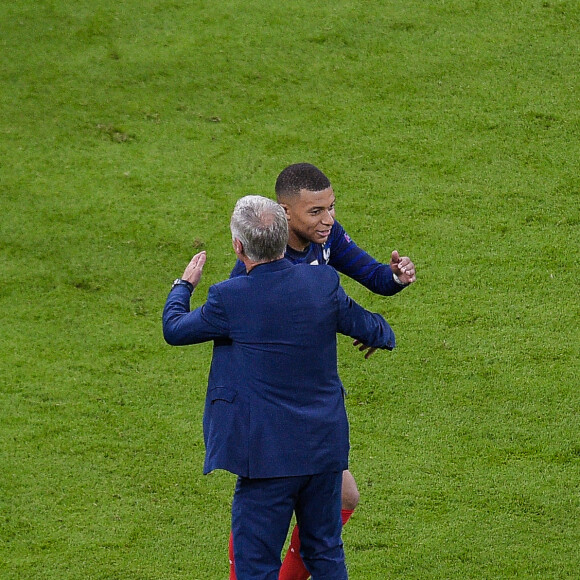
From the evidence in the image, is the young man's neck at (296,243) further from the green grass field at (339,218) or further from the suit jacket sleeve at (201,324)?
the green grass field at (339,218)

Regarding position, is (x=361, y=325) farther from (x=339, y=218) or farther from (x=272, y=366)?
(x=339, y=218)

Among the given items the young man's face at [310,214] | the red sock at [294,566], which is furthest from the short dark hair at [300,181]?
the red sock at [294,566]

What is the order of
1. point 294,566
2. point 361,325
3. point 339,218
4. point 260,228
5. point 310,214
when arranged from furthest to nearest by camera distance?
point 339,218 < point 294,566 < point 310,214 < point 361,325 < point 260,228

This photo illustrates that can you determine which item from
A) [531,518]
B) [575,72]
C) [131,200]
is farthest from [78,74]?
[531,518]

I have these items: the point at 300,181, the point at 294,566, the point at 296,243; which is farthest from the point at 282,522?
the point at 300,181

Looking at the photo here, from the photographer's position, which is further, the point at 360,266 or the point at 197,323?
the point at 360,266

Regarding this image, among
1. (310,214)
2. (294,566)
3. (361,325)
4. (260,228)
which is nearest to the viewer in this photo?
(260,228)

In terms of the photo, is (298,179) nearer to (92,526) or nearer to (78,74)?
(92,526)

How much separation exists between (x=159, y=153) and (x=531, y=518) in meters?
4.13

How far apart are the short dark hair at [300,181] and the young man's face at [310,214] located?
0.06 ft

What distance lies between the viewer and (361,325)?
332 centimetres

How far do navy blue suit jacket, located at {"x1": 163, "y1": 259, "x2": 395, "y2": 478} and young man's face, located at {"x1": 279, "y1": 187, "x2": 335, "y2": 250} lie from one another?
0.32 m

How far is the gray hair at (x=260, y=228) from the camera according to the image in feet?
10.4

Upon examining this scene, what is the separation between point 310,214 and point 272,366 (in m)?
0.64
